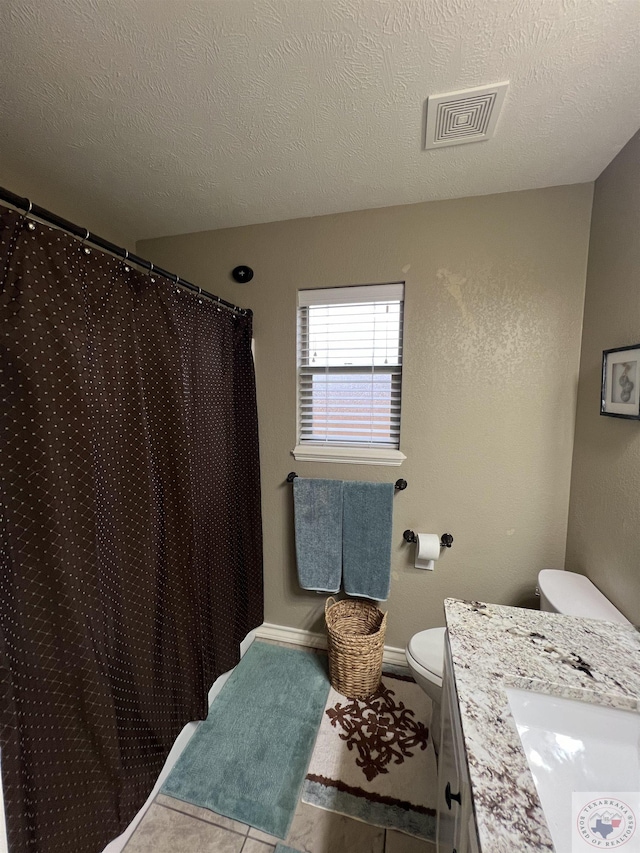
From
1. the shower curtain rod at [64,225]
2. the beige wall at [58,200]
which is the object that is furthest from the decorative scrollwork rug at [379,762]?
Answer: the beige wall at [58,200]

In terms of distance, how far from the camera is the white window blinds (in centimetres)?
171

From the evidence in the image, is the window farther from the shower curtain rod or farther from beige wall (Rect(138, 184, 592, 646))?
the shower curtain rod

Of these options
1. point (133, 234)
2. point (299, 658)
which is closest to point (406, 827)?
point (299, 658)

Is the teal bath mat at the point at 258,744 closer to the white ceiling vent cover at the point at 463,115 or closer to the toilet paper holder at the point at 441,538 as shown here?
the toilet paper holder at the point at 441,538

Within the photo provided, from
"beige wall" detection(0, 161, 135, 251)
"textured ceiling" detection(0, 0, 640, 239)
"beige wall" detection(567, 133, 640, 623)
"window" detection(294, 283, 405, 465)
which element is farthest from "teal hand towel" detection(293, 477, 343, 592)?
"beige wall" detection(0, 161, 135, 251)

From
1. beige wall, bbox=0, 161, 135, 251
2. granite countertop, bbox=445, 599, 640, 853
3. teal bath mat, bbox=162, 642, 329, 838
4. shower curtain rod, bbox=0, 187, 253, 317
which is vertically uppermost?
beige wall, bbox=0, 161, 135, 251

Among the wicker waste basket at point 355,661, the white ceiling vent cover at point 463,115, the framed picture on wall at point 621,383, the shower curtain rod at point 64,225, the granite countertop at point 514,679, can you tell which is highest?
the white ceiling vent cover at point 463,115

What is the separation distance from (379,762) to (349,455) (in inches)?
49.4

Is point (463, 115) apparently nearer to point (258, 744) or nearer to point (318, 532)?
point (318, 532)

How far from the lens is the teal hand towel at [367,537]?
1681 mm

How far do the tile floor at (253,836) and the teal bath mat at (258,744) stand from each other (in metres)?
0.03

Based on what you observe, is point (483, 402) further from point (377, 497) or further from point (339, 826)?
point (339, 826)

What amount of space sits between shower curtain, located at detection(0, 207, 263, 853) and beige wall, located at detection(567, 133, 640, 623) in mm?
1545

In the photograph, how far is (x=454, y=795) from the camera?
674 millimetres
